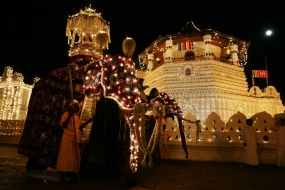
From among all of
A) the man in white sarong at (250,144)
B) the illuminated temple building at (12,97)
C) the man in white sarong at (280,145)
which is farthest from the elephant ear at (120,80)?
the illuminated temple building at (12,97)

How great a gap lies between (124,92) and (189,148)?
16.4 ft

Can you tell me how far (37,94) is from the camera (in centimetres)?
560

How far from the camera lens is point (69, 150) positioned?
448 cm

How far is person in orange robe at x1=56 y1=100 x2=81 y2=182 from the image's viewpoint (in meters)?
4.40

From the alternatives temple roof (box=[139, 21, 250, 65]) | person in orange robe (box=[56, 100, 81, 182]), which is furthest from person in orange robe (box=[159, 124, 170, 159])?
temple roof (box=[139, 21, 250, 65])

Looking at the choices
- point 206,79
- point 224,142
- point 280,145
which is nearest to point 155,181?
point 224,142

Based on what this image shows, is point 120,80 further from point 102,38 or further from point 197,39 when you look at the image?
point 197,39

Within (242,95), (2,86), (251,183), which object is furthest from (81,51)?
(242,95)

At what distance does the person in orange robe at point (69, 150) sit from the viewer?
4.40 m

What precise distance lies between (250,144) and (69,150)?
5441 mm

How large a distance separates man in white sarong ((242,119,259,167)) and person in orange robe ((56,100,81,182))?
506cm

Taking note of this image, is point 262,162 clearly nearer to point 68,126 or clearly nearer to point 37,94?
point 68,126

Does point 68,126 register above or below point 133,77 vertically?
below

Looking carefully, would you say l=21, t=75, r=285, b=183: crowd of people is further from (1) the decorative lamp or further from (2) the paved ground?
(1) the decorative lamp
